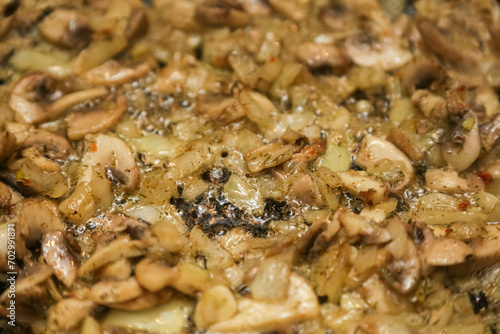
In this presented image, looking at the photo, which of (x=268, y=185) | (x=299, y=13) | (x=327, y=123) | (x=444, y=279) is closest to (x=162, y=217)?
(x=268, y=185)

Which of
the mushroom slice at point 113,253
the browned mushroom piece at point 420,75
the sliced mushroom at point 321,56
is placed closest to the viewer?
the mushroom slice at point 113,253

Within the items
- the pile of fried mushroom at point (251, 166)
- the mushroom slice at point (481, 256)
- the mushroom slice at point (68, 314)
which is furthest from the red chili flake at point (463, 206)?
the mushroom slice at point (68, 314)

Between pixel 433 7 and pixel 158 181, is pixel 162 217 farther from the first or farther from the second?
pixel 433 7

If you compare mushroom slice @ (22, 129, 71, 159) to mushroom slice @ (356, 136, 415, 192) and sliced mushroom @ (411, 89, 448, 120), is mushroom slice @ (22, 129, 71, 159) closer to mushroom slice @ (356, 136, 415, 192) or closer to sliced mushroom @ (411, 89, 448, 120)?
mushroom slice @ (356, 136, 415, 192)

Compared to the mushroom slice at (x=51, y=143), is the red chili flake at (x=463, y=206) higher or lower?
higher

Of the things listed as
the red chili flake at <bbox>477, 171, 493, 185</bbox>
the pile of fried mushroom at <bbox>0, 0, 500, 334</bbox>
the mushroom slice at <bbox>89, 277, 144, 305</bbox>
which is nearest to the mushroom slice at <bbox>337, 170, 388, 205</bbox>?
the pile of fried mushroom at <bbox>0, 0, 500, 334</bbox>

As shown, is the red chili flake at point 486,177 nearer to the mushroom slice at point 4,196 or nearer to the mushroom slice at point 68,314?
the mushroom slice at point 68,314

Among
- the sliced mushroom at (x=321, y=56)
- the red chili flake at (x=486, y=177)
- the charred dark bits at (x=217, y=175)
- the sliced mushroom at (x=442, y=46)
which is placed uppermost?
the sliced mushroom at (x=442, y=46)
